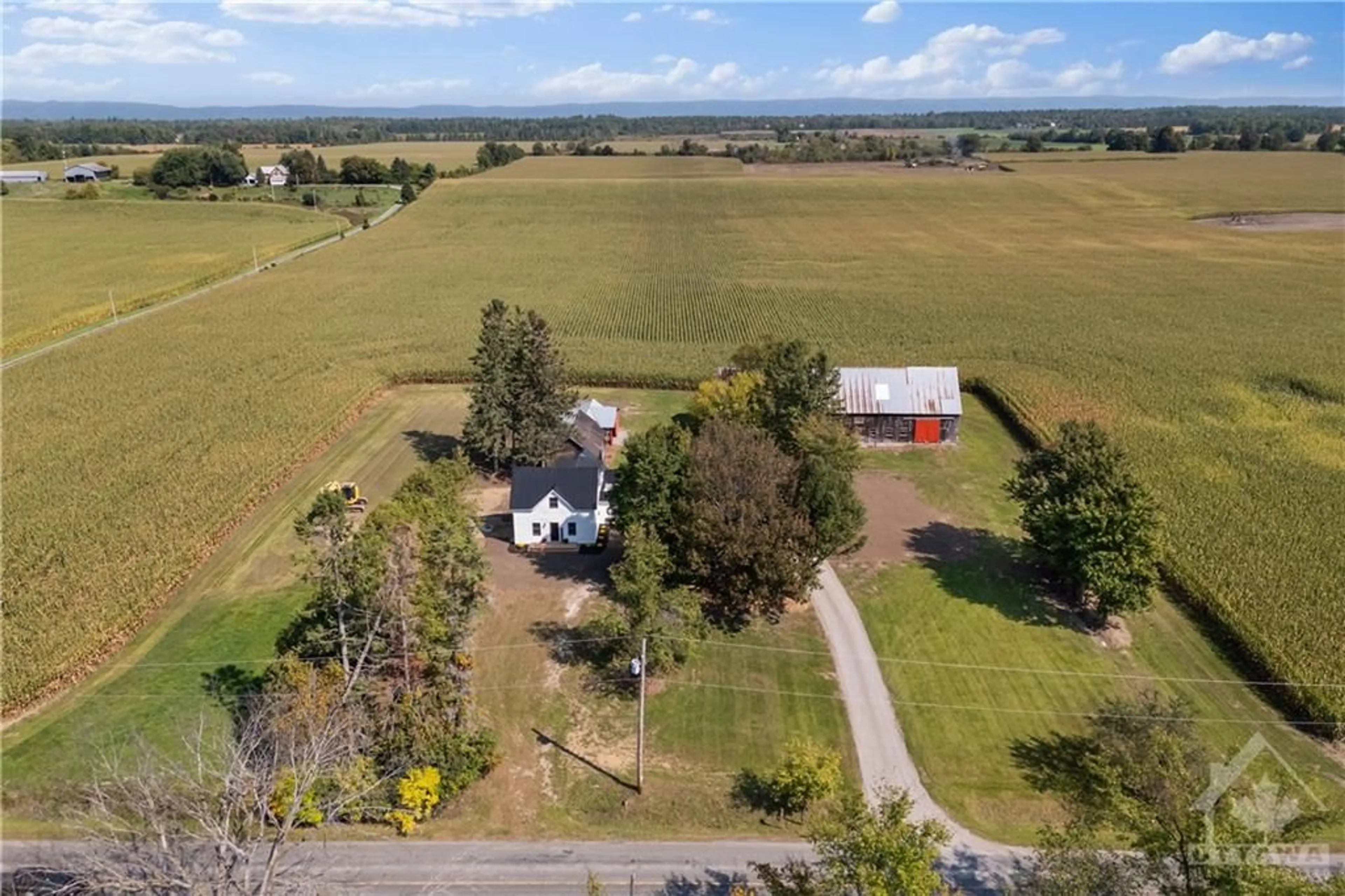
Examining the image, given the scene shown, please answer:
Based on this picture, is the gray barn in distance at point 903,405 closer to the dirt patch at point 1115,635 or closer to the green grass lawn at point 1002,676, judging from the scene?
the green grass lawn at point 1002,676

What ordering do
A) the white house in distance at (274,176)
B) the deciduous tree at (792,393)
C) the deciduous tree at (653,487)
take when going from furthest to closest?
the white house in distance at (274,176), the deciduous tree at (792,393), the deciduous tree at (653,487)

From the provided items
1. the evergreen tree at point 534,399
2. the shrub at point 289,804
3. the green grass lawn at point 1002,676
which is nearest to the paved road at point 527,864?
the shrub at point 289,804

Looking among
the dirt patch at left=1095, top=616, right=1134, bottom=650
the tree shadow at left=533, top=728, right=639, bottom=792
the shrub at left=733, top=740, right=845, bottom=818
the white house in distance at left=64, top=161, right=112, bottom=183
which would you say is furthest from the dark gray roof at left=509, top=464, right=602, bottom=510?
the white house in distance at left=64, top=161, right=112, bottom=183

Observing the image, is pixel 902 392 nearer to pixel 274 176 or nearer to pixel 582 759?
pixel 582 759

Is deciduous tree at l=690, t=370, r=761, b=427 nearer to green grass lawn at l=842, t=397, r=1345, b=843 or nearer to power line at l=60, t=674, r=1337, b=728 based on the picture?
green grass lawn at l=842, t=397, r=1345, b=843

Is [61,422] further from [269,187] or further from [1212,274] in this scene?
[269,187]

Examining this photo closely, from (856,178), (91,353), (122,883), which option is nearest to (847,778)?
(122,883)

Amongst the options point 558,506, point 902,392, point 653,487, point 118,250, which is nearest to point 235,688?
point 558,506
